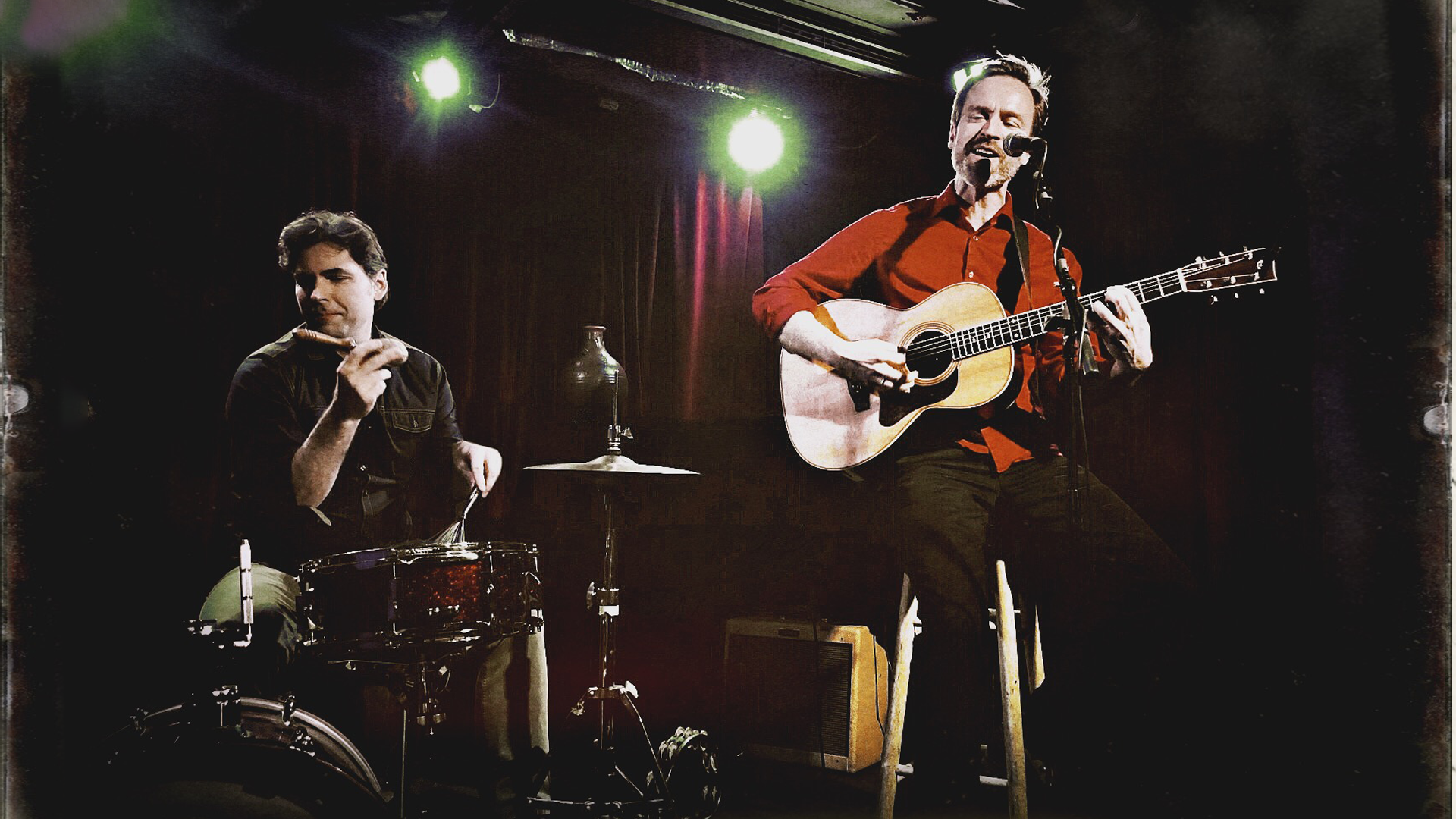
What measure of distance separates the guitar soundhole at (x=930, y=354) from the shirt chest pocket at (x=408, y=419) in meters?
1.49

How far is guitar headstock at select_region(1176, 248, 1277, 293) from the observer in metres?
2.75

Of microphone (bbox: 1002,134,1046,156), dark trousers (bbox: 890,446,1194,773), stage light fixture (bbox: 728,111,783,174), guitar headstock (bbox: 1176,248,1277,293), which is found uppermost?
stage light fixture (bbox: 728,111,783,174)

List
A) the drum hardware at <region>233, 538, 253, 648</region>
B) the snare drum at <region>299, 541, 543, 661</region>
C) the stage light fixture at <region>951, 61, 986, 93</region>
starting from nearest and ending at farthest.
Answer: the snare drum at <region>299, 541, 543, 661</region> → the drum hardware at <region>233, 538, 253, 648</region> → the stage light fixture at <region>951, 61, 986, 93</region>

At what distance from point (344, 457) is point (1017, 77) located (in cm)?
245

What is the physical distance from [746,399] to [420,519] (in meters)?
1.09

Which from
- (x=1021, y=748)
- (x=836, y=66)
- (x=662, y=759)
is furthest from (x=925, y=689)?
(x=836, y=66)

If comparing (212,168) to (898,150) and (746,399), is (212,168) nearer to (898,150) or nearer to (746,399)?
(746,399)

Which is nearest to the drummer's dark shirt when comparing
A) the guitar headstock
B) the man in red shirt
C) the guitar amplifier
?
the guitar amplifier

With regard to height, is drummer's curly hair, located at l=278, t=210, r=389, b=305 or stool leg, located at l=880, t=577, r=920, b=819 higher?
drummer's curly hair, located at l=278, t=210, r=389, b=305

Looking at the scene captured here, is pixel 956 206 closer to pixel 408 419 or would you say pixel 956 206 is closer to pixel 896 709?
pixel 896 709

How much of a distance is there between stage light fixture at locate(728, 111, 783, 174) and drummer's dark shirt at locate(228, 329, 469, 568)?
1204 millimetres

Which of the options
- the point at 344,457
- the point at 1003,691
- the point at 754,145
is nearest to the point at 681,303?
the point at 754,145

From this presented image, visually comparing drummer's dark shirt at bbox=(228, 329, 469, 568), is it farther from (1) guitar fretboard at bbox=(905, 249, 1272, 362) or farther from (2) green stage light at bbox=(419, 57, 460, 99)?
(1) guitar fretboard at bbox=(905, 249, 1272, 362)

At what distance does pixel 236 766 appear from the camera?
2453 mm
